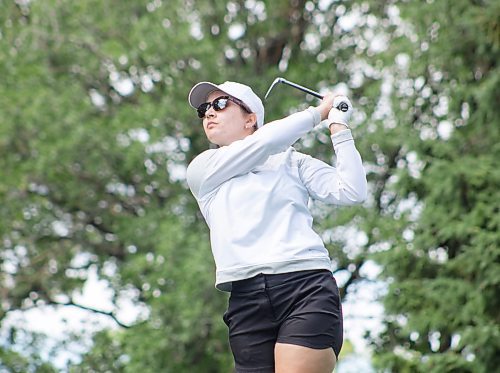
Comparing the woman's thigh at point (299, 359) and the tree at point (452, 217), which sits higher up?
the woman's thigh at point (299, 359)


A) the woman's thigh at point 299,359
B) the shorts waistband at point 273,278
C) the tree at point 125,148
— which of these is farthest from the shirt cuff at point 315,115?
the tree at point 125,148

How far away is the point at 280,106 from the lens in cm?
1188

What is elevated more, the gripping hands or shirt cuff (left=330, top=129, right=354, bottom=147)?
the gripping hands

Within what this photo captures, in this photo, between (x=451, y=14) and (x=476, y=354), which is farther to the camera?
(x=451, y=14)

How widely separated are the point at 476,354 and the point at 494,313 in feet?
1.24

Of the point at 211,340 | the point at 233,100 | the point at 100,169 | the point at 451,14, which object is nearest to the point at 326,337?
the point at 233,100

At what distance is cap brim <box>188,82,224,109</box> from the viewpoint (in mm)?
2781

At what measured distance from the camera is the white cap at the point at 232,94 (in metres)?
A: 2.76

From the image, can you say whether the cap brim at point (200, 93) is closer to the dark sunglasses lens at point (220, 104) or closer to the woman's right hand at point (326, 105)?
the dark sunglasses lens at point (220, 104)

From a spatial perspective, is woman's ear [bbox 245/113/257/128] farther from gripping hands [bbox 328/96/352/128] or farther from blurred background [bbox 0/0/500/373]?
blurred background [bbox 0/0/500/373]

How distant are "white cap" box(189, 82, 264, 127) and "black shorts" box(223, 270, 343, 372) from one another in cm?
49

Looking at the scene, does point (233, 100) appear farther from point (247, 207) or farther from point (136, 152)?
point (136, 152)

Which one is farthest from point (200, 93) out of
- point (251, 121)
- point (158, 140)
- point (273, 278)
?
point (158, 140)

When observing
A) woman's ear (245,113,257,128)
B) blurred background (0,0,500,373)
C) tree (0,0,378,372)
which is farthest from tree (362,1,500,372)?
woman's ear (245,113,257,128)
